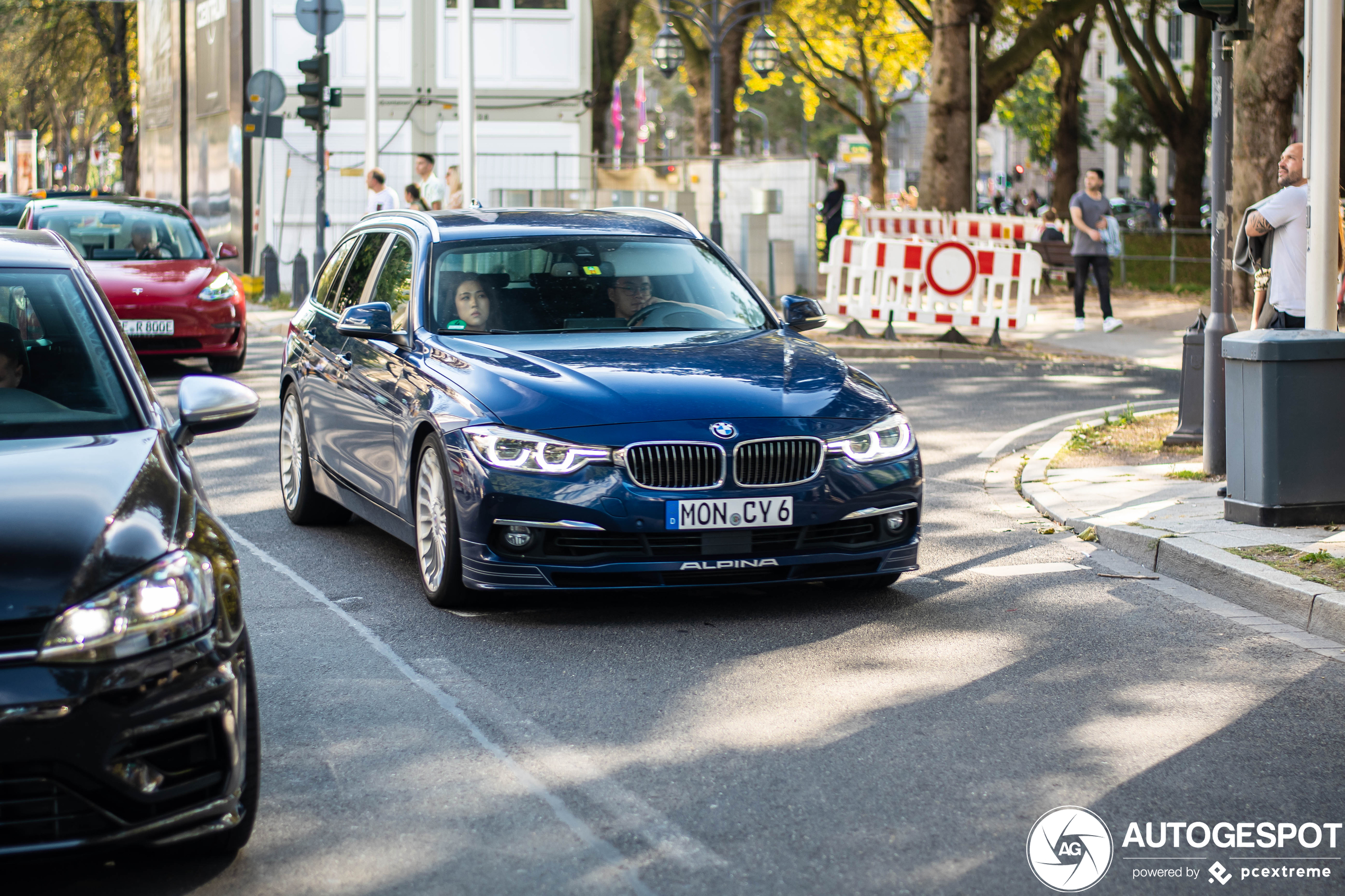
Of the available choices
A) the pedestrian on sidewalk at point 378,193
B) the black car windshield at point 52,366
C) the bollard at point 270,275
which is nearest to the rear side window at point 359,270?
the black car windshield at point 52,366

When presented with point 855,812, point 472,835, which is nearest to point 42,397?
point 472,835

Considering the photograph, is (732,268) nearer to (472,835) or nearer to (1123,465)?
(1123,465)

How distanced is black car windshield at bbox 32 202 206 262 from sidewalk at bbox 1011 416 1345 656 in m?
9.22

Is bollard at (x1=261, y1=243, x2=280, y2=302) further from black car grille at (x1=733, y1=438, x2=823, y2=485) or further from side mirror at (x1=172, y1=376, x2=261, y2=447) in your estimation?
side mirror at (x1=172, y1=376, x2=261, y2=447)

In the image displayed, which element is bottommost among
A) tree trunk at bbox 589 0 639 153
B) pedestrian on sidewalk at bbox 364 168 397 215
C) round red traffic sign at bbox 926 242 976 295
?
round red traffic sign at bbox 926 242 976 295

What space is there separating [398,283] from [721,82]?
88.4 ft

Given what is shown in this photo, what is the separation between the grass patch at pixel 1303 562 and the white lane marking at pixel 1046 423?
392 centimetres

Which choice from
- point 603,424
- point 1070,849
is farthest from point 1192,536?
point 1070,849

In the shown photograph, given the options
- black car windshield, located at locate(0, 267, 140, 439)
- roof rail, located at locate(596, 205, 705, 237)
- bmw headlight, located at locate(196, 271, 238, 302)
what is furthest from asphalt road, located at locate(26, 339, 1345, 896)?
bmw headlight, located at locate(196, 271, 238, 302)

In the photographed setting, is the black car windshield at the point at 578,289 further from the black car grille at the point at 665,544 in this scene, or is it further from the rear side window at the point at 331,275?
the black car grille at the point at 665,544

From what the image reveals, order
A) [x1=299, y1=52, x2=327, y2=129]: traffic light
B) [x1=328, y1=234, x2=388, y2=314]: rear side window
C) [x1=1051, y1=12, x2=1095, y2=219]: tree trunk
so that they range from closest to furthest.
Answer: [x1=328, y1=234, x2=388, y2=314]: rear side window, [x1=299, y1=52, x2=327, y2=129]: traffic light, [x1=1051, y1=12, x2=1095, y2=219]: tree trunk

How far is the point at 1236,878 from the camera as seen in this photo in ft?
13.1

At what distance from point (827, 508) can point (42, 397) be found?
2959mm

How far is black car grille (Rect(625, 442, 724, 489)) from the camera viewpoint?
20.8 feet
